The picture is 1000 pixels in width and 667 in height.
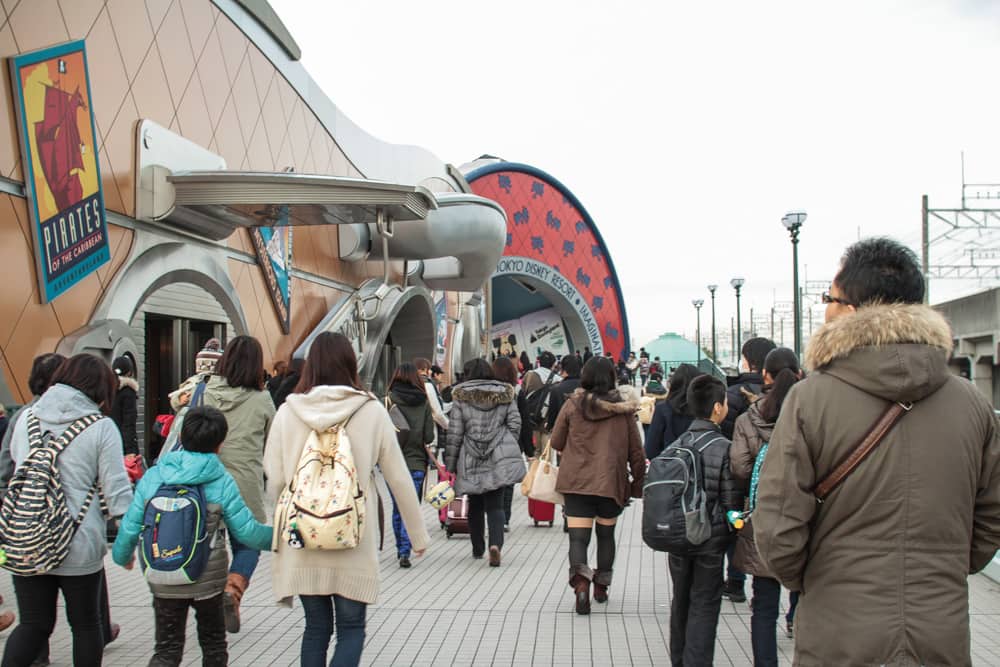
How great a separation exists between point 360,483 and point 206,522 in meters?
0.75

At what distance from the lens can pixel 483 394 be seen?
7738 mm

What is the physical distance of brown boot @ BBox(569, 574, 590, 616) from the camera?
5.90 metres

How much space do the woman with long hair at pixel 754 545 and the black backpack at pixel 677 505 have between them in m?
0.22

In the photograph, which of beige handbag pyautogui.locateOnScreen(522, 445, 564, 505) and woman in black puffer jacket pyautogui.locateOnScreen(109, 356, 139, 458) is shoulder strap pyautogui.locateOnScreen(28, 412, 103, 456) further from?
woman in black puffer jacket pyautogui.locateOnScreen(109, 356, 139, 458)

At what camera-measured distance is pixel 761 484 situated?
2.67m

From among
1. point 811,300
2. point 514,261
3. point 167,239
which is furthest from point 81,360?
point 811,300

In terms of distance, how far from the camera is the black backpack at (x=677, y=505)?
14.0 ft

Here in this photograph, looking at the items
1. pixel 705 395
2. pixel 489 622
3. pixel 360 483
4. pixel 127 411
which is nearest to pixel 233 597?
pixel 489 622

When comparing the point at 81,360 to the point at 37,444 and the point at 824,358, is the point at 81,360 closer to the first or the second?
the point at 37,444

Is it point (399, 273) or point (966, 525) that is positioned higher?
point (399, 273)

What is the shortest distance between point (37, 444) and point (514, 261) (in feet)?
97.6

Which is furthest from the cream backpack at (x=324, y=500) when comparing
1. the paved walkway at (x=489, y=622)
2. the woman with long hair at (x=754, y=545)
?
the woman with long hair at (x=754, y=545)

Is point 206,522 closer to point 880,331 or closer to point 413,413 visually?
point 880,331

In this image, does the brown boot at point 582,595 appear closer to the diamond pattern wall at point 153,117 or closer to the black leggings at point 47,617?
the black leggings at point 47,617
